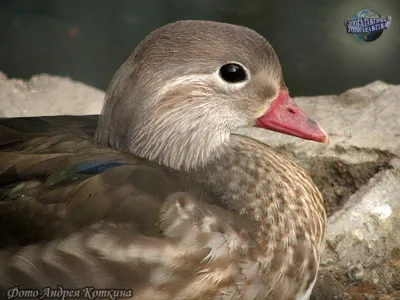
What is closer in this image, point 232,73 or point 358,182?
point 232,73

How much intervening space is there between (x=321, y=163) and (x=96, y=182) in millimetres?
1007

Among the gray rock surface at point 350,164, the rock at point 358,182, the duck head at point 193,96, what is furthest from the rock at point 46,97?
the duck head at point 193,96

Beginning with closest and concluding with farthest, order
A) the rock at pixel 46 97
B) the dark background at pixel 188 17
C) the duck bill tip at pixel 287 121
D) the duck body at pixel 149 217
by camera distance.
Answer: the duck body at pixel 149 217
the duck bill tip at pixel 287 121
the rock at pixel 46 97
the dark background at pixel 188 17

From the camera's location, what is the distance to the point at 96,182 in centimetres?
168

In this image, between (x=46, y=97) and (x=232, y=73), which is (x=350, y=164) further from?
(x=46, y=97)

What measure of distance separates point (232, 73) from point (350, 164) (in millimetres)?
790

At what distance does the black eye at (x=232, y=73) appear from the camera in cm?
176

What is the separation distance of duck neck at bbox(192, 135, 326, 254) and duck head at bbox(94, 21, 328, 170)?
6 centimetres

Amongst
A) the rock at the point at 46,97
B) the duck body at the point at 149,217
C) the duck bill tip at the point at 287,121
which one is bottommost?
the rock at the point at 46,97

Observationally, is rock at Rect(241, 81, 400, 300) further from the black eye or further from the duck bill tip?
the black eye

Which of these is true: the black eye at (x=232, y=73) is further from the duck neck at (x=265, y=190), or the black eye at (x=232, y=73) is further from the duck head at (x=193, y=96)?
the duck neck at (x=265, y=190)

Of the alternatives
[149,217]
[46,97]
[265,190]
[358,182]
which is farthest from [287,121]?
[46,97]

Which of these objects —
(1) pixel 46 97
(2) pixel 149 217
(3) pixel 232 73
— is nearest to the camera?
(2) pixel 149 217

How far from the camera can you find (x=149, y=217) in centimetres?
164
